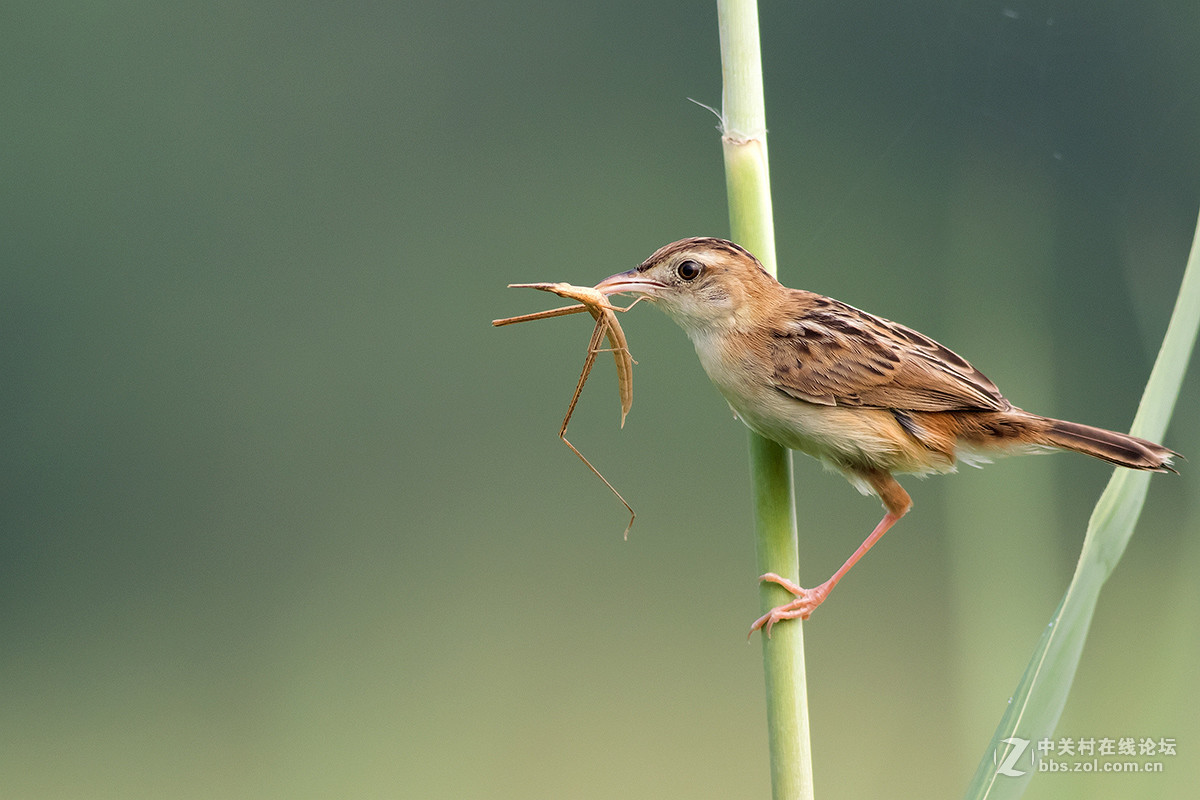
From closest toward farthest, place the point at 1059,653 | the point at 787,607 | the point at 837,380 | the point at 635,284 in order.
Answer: the point at 1059,653 → the point at 787,607 → the point at 837,380 → the point at 635,284

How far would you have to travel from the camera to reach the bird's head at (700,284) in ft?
3.76

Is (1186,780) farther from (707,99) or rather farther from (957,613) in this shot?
(707,99)

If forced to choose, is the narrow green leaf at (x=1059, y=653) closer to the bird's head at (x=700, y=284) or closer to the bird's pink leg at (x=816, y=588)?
the bird's pink leg at (x=816, y=588)

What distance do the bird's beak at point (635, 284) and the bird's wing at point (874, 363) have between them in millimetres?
174

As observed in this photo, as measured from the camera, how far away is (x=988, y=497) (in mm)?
1455

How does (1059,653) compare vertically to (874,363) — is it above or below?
below

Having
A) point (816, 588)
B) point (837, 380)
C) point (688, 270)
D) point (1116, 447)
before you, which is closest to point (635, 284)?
point (688, 270)

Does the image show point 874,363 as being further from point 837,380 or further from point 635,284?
point 635,284

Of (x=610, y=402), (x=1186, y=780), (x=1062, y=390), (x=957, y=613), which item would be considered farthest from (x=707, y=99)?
(x=1186, y=780)

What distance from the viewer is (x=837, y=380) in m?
1.16

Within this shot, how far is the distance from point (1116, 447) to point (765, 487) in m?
0.36

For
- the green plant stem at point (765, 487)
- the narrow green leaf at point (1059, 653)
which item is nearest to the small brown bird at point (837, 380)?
the green plant stem at point (765, 487)

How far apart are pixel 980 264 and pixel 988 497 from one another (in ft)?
1.48

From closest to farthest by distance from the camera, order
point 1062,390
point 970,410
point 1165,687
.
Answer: point 1165,687, point 970,410, point 1062,390
